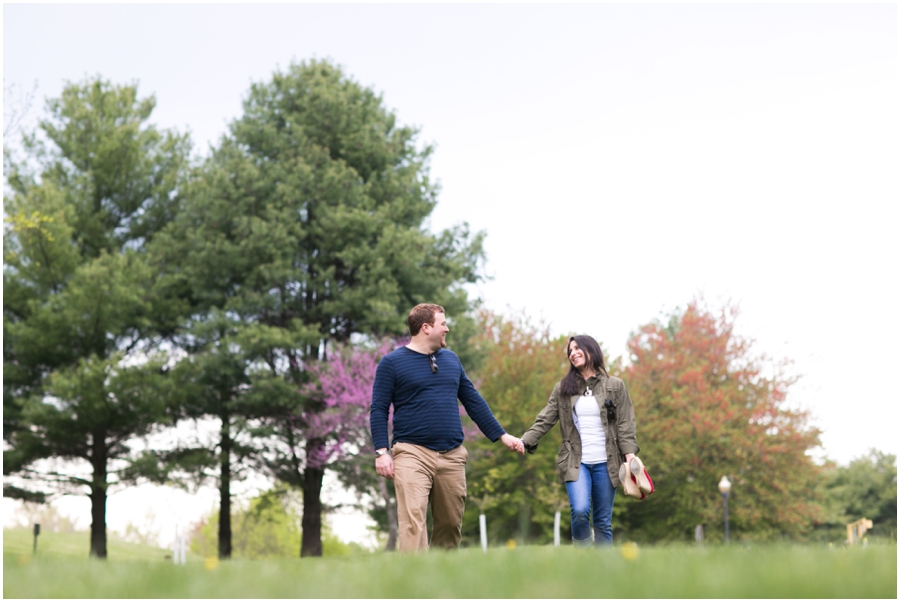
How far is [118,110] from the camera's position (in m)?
26.9

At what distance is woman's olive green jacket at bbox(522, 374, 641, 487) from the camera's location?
711cm

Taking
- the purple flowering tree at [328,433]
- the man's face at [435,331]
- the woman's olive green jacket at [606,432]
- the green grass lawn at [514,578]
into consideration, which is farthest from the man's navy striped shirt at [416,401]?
the purple flowering tree at [328,433]

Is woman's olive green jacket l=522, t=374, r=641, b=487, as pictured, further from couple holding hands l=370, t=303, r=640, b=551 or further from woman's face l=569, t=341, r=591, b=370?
woman's face l=569, t=341, r=591, b=370

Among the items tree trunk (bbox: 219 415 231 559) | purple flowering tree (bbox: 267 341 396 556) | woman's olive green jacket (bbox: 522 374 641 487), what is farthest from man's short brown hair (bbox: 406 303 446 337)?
tree trunk (bbox: 219 415 231 559)

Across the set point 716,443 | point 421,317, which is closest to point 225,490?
point 716,443

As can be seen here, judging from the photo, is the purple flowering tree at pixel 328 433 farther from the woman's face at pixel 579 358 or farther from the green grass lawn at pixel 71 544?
the woman's face at pixel 579 358

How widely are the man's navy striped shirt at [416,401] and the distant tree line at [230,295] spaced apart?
1541 centimetres

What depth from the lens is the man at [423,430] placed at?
20.9 ft

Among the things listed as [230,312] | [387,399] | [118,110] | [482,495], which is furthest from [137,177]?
[387,399]

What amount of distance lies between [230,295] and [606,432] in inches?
761

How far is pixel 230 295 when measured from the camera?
24.9 metres

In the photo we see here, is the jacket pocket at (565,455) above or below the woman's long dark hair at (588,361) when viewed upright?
below

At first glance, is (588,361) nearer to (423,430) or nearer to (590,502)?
(590,502)

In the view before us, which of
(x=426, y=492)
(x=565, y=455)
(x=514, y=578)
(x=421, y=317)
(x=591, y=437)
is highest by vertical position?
(x=421, y=317)
